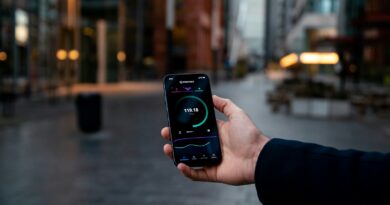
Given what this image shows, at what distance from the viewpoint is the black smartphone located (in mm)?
2213

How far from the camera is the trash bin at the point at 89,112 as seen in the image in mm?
15305

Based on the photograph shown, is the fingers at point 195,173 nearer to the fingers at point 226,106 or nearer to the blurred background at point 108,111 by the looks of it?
the fingers at point 226,106

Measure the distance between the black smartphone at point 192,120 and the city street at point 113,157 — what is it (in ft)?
18.4

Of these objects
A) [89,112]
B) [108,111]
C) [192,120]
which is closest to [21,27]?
[108,111]

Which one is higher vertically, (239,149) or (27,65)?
(239,149)

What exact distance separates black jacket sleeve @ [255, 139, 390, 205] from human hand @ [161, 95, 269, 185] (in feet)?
0.87

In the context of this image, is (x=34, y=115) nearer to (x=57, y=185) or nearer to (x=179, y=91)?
(x=57, y=185)

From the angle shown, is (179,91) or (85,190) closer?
(179,91)

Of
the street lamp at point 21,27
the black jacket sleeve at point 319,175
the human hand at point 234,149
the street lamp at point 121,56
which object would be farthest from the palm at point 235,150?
the street lamp at point 121,56

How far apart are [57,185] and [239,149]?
23.9ft

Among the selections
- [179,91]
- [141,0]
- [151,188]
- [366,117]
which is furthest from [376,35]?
[179,91]

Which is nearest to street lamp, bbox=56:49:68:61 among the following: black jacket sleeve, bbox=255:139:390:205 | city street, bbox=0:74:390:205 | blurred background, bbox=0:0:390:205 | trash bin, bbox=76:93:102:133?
blurred background, bbox=0:0:390:205

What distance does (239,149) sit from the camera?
211 cm

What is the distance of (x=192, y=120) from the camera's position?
2285 millimetres
